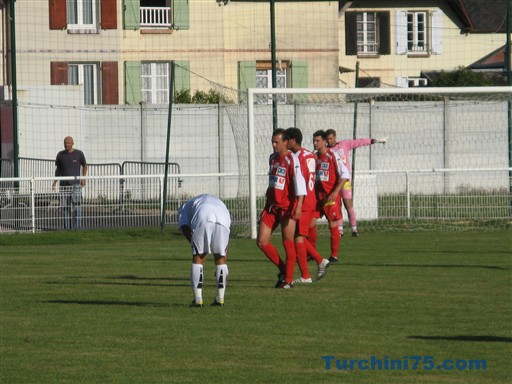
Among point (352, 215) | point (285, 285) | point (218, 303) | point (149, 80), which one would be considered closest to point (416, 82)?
point (149, 80)

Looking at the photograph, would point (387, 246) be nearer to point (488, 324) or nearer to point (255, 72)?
point (488, 324)

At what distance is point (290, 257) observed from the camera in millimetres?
16328

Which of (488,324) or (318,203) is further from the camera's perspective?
(318,203)

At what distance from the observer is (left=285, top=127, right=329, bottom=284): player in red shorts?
16.2 meters

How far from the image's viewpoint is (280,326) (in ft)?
42.5

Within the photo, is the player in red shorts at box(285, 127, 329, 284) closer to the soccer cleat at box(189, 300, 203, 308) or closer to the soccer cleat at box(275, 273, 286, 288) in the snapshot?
the soccer cleat at box(275, 273, 286, 288)

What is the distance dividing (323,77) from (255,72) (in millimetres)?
2838

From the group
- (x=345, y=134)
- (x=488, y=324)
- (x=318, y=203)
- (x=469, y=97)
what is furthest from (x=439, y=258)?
(x=345, y=134)

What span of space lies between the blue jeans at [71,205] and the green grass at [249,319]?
13.5ft

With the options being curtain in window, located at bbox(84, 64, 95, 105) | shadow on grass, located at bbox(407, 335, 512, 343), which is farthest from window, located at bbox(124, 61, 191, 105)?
A: shadow on grass, located at bbox(407, 335, 512, 343)

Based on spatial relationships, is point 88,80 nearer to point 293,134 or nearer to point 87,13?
point 87,13

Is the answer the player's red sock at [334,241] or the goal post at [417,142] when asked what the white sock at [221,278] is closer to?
the player's red sock at [334,241]

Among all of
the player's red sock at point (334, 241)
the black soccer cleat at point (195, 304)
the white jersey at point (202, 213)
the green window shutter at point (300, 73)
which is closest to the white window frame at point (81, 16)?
the green window shutter at point (300, 73)

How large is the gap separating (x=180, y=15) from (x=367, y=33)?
1519 cm
